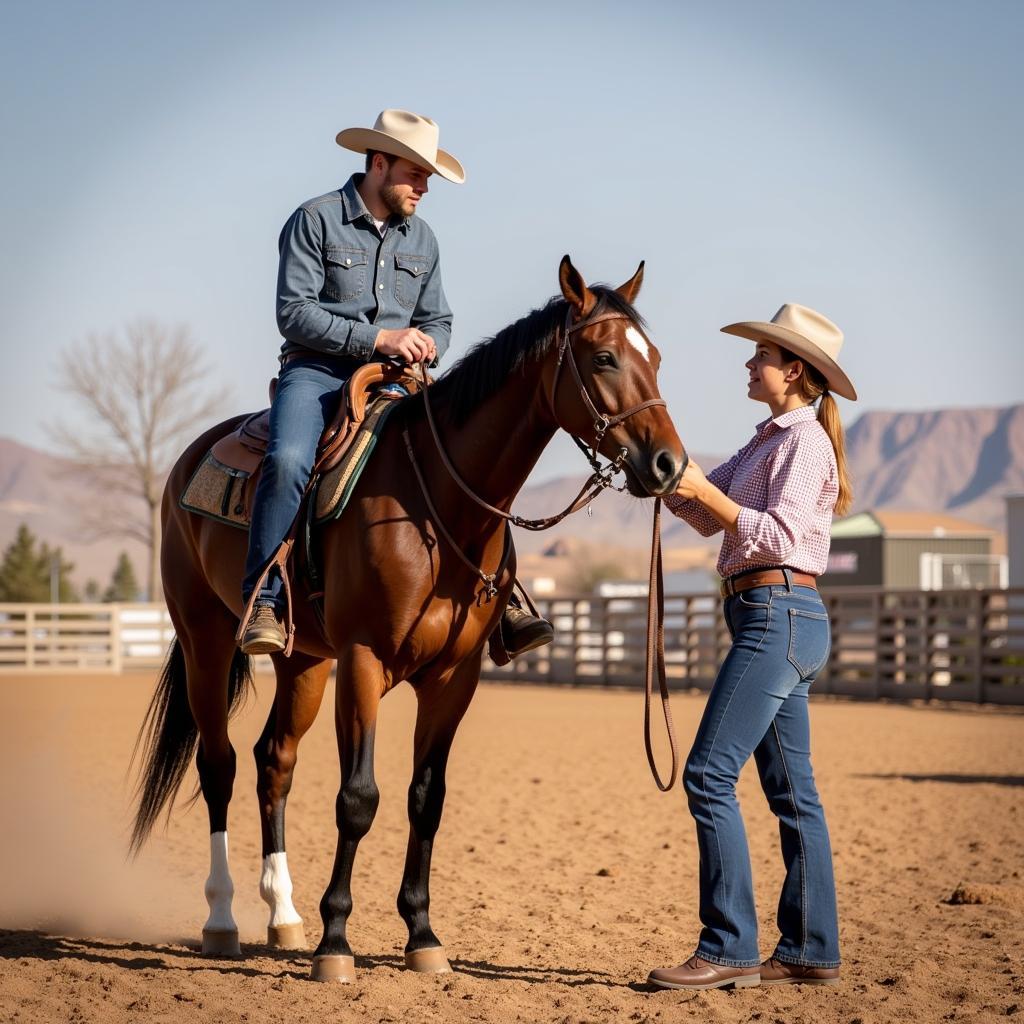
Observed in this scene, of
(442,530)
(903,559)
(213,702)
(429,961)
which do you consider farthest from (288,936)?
(903,559)

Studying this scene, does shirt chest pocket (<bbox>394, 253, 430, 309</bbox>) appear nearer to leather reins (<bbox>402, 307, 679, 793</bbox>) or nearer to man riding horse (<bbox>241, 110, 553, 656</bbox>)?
man riding horse (<bbox>241, 110, 553, 656</bbox>)

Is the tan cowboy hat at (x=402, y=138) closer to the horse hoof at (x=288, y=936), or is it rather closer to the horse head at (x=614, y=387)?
the horse head at (x=614, y=387)

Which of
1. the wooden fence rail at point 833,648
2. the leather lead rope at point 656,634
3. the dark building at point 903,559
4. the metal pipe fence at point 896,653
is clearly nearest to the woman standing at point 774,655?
the leather lead rope at point 656,634

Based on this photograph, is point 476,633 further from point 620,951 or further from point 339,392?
point 620,951

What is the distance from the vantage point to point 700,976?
14.3 feet

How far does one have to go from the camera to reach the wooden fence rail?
1938 cm

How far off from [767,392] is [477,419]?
994 mm

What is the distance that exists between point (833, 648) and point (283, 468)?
1831 cm

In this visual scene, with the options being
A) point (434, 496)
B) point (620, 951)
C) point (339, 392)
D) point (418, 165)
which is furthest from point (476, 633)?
point (418, 165)

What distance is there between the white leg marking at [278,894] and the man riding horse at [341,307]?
3.89 ft

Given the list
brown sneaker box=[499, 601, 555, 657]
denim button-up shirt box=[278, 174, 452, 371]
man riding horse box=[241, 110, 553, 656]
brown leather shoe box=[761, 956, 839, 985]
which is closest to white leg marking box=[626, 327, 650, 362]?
man riding horse box=[241, 110, 553, 656]

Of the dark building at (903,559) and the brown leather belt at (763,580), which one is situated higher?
the dark building at (903,559)

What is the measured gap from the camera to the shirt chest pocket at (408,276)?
17.5ft

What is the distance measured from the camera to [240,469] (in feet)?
17.7
